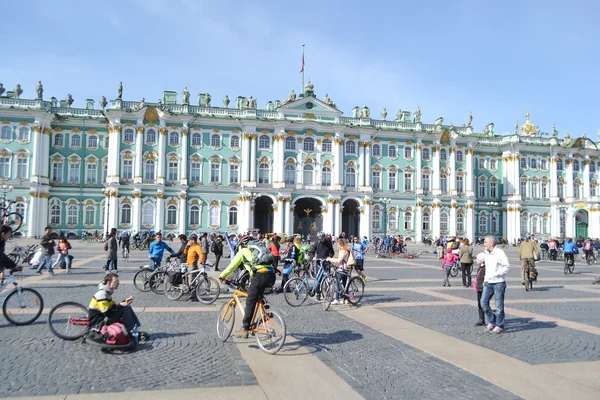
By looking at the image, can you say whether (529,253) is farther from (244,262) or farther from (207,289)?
(244,262)

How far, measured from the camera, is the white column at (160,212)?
5138 centimetres

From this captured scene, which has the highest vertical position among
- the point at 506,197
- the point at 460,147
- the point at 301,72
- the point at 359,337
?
the point at 301,72

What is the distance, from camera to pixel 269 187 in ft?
176

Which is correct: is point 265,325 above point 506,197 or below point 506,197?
below

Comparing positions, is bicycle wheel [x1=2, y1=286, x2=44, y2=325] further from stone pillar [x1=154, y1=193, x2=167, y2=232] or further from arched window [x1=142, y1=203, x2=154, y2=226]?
arched window [x1=142, y1=203, x2=154, y2=226]

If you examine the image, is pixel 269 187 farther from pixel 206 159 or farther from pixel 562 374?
pixel 562 374

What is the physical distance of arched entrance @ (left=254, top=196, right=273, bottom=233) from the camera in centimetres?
5553

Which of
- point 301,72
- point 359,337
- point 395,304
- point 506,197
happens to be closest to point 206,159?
point 301,72

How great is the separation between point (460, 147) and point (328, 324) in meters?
54.6

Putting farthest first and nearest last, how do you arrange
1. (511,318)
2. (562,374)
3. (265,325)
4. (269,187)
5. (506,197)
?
(506,197) < (269,187) < (511,318) < (265,325) < (562,374)

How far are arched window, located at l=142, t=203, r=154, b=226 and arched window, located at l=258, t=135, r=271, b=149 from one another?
13675 mm

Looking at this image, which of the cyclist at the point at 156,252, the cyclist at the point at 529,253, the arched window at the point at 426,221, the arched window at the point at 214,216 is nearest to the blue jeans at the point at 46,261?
the cyclist at the point at 156,252

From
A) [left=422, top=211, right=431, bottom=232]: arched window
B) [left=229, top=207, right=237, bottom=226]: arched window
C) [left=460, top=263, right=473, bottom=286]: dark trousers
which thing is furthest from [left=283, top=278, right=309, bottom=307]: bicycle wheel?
[left=422, top=211, right=431, bottom=232]: arched window

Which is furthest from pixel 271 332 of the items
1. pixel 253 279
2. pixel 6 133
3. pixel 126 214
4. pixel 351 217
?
pixel 6 133
